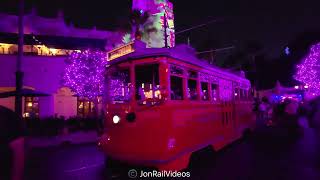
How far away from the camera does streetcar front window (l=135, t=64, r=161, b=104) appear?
8.25 metres

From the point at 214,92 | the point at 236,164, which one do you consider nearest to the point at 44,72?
the point at 214,92

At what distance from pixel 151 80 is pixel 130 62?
0.76 metres

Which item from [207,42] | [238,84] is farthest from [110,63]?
[207,42]

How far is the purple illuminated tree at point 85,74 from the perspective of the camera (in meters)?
24.4

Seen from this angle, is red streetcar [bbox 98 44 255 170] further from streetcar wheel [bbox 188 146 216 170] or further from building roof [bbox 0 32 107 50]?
building roof [bbox 0 32 107 50]

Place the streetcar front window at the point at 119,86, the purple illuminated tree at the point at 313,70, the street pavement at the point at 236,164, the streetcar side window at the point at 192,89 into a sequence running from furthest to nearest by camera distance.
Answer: the purple illuminated tree at the point at 313,70 → the streetcar side window at the point at 192,89 → the street pavement at the point at 236,164 → the streetcar front window at the point at 119,86

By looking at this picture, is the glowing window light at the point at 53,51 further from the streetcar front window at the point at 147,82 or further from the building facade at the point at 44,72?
the streetcar front window at the point at 147,82

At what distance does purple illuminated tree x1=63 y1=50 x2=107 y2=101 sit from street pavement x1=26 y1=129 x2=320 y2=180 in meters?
10.7

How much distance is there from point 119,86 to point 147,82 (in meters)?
0.88

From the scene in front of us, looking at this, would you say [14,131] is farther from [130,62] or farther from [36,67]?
[36,67]

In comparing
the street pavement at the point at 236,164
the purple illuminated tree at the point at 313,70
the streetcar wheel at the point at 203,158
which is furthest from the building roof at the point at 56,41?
the purple illuminated tree at the point at 313,70

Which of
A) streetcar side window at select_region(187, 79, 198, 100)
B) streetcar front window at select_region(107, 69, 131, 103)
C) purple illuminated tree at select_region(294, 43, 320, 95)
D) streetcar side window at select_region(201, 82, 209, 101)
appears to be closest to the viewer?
streetcar front window at select_region(107, 69, 131, 103)

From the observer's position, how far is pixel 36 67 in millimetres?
25859

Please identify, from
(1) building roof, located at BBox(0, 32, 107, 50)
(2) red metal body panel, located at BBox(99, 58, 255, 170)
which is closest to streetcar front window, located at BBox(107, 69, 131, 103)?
(2) red metal body panel, located at BBox(99, 58, 255, 170)
